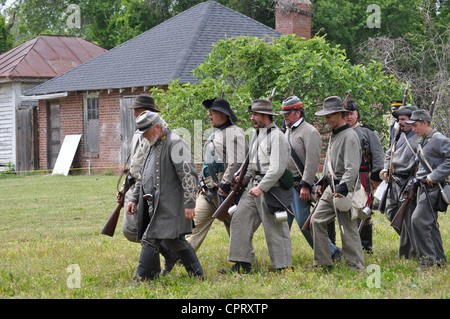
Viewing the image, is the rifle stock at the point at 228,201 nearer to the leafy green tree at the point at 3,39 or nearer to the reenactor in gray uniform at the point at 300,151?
the reenactor in gray uniform at the point at 300,151

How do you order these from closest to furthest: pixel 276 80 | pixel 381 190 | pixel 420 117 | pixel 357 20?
pixel 420 117, pixel 381 190, pixel 276 80, pixel 357 20

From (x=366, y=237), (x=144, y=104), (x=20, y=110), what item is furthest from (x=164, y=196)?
(x=20, y=110)

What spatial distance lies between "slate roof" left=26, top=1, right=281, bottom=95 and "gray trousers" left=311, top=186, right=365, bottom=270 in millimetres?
14521

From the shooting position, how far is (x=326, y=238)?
25.0 feet

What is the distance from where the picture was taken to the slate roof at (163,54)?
22.7 metres

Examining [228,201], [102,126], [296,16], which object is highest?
[296,16]

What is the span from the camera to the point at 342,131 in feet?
24.9

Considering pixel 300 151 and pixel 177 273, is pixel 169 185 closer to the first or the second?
pixel 177 273

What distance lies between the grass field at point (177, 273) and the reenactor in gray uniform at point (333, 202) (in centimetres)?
20

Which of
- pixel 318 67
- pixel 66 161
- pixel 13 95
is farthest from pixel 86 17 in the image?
pixel 318 67

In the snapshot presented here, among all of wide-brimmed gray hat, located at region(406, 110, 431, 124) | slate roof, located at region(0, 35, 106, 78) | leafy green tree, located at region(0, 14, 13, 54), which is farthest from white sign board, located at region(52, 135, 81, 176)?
wide-brimmed gray hat, located at region(406, 110, 431, 124)

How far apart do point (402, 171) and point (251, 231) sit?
212 cm

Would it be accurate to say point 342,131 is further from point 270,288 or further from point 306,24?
point 306,24

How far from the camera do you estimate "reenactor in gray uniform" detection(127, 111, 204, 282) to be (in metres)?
7.06
